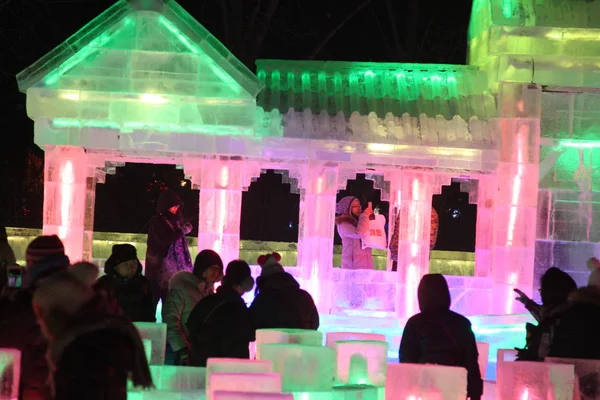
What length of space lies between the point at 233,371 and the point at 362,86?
360 inches

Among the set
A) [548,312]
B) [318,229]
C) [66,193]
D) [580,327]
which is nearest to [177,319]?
[548,312]

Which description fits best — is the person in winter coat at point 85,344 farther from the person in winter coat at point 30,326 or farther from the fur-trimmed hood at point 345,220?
the fur-trimmed hood at point 345,220

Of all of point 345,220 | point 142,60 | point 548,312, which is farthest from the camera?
point 345,220

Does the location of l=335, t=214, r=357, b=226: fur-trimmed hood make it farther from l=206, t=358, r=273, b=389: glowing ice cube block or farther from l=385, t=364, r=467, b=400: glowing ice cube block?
l=206, t=358, r=273, b=389: glowing ice cube block

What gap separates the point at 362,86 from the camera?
1644cm

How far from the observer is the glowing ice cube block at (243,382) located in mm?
7531

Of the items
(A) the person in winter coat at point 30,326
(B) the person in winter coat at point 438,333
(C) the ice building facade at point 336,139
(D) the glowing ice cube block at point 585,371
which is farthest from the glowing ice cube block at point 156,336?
(C) the ice building facade at point 336,139

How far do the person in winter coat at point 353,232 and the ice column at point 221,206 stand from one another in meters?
1.76

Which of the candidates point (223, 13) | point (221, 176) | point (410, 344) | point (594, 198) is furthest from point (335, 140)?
point (223, 13)

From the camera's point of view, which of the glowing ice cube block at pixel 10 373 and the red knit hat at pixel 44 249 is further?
the red knit hat at pixel 44 249

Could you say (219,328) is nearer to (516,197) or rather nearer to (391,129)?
(391,129)

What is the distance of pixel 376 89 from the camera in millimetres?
16391

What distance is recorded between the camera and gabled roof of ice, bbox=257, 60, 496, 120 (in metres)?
16.0

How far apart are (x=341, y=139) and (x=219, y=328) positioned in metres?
6.82
